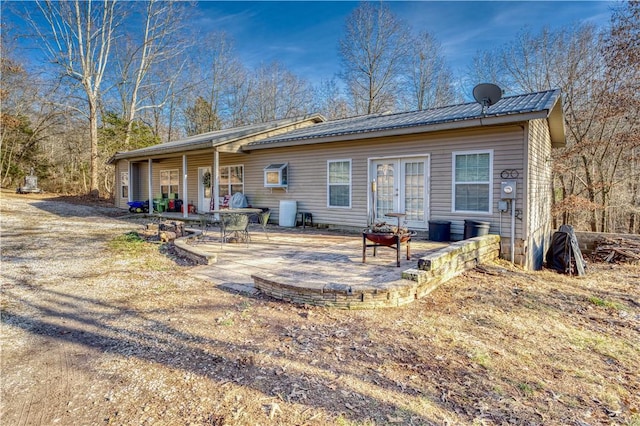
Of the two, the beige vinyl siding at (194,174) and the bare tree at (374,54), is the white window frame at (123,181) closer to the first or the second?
the beige vinyl siding at (194,174)

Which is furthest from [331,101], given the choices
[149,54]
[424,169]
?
[424,169]

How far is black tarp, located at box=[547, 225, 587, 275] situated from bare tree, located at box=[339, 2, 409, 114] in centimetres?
1536

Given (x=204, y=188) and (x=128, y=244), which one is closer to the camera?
(x=128, y=244)

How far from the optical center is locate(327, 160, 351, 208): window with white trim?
9656mm

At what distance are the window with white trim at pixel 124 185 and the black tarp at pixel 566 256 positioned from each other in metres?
18.4

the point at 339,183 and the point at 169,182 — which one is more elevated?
the point at 169,182

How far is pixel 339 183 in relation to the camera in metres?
9.82

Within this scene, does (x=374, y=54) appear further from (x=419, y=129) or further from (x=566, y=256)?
(x=566, y=256)

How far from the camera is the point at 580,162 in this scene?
14148mm

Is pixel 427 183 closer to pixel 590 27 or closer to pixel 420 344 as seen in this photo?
pixel 420 344

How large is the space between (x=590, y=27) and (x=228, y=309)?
1788cm

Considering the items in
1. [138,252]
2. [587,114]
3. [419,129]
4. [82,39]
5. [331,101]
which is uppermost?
[82,39]

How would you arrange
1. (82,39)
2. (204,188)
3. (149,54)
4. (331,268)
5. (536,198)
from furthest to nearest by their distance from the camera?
(149,54) → (82,39) → (204,188) → (536,198) → (331,268)

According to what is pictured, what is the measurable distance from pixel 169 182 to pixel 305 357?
1546 cm
